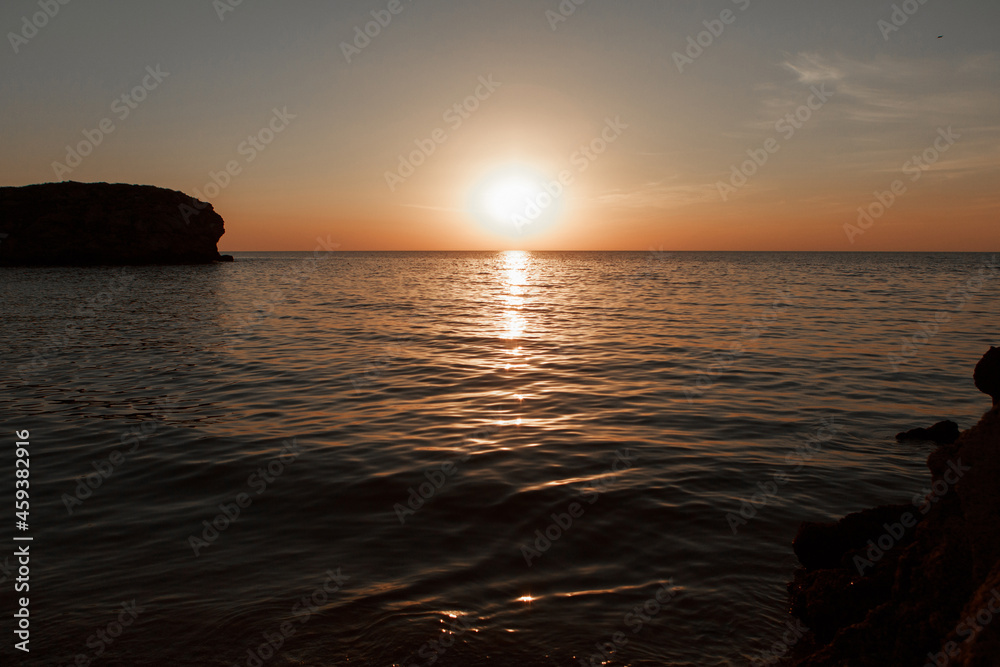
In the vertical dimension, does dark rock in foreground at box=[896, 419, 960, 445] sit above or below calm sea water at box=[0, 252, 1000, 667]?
above

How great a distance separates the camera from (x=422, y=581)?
5.09 metres

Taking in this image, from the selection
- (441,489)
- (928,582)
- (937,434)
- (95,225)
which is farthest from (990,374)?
(95,225)

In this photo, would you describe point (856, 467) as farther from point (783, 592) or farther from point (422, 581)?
point (422, 581)

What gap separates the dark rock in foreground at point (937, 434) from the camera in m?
8.88

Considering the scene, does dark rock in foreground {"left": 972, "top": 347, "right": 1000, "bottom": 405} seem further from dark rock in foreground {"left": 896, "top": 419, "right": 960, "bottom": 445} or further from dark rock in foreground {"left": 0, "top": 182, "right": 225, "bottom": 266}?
dark rock in foreground {"left": 0, "top": 182, "right": 225, "bottom": 266}

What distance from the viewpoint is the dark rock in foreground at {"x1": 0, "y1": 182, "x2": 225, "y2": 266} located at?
297ft

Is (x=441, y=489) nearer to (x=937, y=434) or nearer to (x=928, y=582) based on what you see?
(x=928, y=582)

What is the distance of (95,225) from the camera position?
93.9m

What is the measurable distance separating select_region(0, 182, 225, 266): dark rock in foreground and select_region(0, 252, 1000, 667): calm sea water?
91.2m

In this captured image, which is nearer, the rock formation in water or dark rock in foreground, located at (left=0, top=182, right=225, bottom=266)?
the rock formation in water

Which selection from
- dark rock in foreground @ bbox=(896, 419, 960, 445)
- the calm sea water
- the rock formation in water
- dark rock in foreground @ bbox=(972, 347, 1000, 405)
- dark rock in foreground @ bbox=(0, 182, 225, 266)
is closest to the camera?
the rock formation in water

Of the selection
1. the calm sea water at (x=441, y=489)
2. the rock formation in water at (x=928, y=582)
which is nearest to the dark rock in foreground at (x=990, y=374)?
the rock formation in water at (x=928, y=582)

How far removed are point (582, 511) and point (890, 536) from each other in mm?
2932

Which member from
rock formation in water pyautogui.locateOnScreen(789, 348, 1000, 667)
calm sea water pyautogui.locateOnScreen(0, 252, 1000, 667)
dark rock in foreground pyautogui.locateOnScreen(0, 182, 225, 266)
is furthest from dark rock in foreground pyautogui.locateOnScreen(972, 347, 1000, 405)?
dark rock in foreground pyautogui.locateOnScreen(0, 182, 225, 266)
